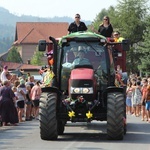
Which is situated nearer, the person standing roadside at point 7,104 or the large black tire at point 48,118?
the large black tire at point 48,118

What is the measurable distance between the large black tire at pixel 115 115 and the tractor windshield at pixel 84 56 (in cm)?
133

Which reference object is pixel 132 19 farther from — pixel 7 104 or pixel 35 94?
pixel 7 104

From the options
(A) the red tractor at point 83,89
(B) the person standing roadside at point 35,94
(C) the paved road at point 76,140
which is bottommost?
(C) the paved road at point 76,140

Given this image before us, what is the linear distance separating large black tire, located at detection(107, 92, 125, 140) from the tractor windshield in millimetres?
1334

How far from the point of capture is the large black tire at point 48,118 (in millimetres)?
15992

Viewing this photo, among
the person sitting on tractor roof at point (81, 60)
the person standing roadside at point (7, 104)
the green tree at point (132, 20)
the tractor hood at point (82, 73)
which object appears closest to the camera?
the tractor hood at point (82, 73)

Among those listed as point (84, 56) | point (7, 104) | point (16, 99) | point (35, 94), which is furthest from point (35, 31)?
point (84, 56)

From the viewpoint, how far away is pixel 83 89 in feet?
53.7

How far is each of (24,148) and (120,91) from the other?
3.31 meters

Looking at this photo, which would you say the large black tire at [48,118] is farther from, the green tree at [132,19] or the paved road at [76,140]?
the green tree at [132,19]

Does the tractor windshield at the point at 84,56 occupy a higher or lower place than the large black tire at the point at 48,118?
higher

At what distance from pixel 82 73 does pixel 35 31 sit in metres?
148

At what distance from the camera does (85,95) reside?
53.9 ft

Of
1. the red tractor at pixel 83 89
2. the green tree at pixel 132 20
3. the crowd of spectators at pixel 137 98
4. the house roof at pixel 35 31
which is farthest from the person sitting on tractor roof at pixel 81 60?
the house roof at pixel 35 31
